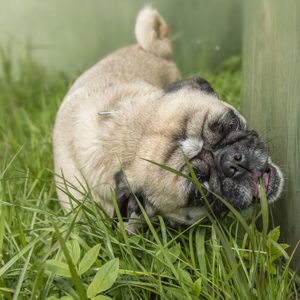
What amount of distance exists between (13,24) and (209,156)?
4422mm

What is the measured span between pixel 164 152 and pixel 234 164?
43 cm

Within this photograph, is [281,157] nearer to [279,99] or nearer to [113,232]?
[279,99]

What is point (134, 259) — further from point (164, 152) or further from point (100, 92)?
point (100, 92)

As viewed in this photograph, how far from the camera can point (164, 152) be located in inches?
135

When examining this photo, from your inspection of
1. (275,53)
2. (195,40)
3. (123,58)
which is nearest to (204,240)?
(275,53)

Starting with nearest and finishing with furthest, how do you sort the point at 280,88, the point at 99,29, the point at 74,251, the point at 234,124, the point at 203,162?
the point at 74,251
the point at 280,88
the point at 203,162
the point at 234,124
the point at 99,29

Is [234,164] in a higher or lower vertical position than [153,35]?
lower

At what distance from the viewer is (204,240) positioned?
3.37m

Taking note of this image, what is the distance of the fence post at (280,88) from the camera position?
305 centimetres

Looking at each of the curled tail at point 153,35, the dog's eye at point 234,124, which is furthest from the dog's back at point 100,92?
the dog's eye at point 234,124

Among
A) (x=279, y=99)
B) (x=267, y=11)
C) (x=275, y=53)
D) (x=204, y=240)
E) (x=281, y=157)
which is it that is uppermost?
(x=267, y=11)

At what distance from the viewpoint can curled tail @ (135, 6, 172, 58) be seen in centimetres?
554

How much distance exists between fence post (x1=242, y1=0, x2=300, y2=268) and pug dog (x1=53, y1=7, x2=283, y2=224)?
11cm

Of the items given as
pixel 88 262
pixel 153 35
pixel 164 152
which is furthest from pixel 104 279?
pixel 153 35
